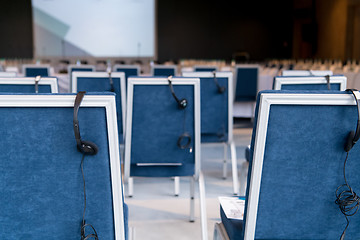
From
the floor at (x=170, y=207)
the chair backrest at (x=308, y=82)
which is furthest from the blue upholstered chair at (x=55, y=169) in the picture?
the chair backrest at (x=308, y=82)

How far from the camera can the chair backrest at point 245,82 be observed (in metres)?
6.58

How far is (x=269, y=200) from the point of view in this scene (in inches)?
54.7

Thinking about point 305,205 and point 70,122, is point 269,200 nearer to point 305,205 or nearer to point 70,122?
point 305,205

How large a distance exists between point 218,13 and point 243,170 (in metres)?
14.2

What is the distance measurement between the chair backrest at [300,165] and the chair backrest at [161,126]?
3.67ft

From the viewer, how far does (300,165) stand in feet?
4.45

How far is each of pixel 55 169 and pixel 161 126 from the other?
124 cm

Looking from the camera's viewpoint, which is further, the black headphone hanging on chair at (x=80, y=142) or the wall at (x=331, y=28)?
Answer: the wall at (x=331, y=28)

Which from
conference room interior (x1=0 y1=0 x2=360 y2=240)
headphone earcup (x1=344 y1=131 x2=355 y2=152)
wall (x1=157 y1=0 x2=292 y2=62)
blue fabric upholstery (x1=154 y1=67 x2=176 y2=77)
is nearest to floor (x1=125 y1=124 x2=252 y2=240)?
conference room interior (x1=0 y1=0 x2=360 y2=240)

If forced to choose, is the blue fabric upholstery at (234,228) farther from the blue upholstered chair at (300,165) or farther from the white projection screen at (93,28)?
the white projection screen at (93,28)

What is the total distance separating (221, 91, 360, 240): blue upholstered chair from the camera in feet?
4.22

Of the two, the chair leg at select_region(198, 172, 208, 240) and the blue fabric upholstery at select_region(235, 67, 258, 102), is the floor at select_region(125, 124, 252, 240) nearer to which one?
the chair leg at select_region(198, 172, 208, 240)

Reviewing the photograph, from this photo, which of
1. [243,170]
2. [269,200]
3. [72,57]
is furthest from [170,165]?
[72,57]

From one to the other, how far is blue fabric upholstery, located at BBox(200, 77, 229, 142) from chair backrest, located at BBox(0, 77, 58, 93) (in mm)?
1217
